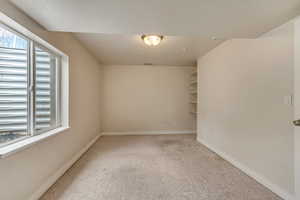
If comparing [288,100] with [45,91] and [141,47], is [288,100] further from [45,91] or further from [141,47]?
[45,91]

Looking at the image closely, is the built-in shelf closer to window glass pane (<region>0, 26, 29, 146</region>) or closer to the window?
the window

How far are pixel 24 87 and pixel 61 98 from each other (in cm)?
85

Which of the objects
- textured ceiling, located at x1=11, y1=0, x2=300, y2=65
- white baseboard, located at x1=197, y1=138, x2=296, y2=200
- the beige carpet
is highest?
textured ceiling, located at x1=11, y1=0, x2=300, y2=65

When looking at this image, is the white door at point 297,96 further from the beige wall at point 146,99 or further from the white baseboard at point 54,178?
the beige wall at point 146,99

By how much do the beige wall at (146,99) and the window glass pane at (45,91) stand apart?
3.00 metres

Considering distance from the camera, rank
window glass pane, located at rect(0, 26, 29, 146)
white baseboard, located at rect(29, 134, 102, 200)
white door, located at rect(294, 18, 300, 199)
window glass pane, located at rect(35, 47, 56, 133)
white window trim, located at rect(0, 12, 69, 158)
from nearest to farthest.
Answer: white window trim, located at rect(0, 12, 69, 158) → window glass pane, located at rect(0, 26, 29, 146) → white door, located at rect(294, 18, 300, 199) → white baseboard, located at rect(29, 134, 102, 200) → window glass pane, located at rect(35, 47, 56, 133)

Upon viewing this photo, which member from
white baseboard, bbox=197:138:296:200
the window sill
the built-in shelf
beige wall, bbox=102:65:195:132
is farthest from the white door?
beige wall, bbox=102:65:195:132

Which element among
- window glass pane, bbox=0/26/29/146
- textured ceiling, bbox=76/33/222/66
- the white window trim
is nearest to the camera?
the white window trim

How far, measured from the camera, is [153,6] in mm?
1647

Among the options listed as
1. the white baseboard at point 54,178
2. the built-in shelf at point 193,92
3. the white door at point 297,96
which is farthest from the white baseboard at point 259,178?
the white baseboard at point 54,178

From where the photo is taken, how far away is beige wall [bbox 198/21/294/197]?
6.56 ft

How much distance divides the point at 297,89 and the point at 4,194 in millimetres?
3096

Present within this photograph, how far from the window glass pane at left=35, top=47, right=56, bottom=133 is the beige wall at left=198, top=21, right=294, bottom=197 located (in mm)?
3110

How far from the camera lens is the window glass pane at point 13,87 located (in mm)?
1659
